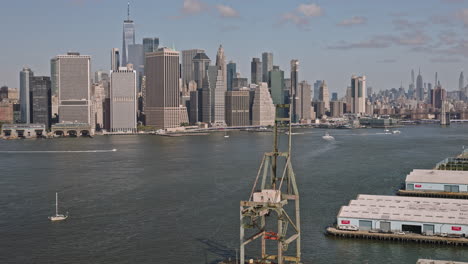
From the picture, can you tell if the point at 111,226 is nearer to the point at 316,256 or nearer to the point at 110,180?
the point at 316,256

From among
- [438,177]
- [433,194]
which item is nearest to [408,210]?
[433,194]

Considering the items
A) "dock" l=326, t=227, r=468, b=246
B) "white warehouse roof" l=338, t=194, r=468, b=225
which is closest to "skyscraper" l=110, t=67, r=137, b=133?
"white warehouse roof" l=338, t=194, r=468, b=225

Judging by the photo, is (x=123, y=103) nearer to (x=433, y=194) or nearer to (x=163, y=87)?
(x=163, y=87)

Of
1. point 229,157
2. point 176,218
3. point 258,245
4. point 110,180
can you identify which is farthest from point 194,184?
point 229,157

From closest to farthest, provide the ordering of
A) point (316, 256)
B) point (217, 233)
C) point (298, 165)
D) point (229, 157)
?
point (316, 256) → point (217, 233) → point (298, 165) → point (229, 157)

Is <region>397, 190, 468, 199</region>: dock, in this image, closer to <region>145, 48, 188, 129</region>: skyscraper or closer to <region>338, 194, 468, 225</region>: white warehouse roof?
<region>338, 194, 468, 225</region>: white warehouse roof

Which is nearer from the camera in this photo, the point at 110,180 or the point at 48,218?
the point at 48,218
